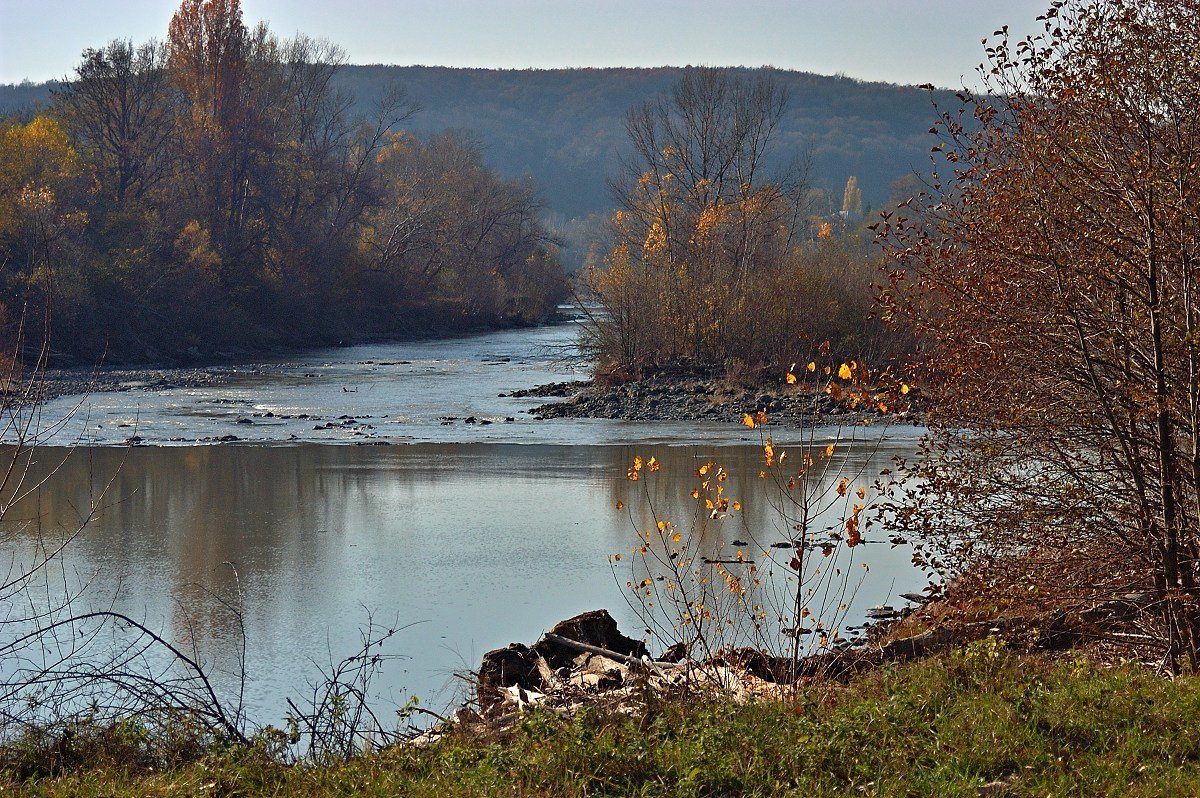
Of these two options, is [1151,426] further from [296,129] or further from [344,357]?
[296,129]

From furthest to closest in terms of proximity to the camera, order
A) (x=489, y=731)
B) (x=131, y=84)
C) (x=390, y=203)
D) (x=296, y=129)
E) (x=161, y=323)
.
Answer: (x=390, y=203) → (x=296, y=129) → (x=131, y=84) → (x=161, y=323) → (x=489, y=731)

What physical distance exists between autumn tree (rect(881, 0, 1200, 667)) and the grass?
119cm

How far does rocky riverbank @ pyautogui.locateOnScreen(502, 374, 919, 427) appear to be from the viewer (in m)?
27.9

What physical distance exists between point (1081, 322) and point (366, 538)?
9.26 meters

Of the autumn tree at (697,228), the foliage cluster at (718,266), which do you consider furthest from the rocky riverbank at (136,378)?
the autumn tree at (697,228)

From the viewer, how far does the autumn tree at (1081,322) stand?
21.7 feet

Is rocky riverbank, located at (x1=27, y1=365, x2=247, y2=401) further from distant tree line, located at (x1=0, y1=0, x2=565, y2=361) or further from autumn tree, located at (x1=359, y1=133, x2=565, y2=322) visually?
autumn tree, located at (x1=359, y1=133, x2=565, y2=322)

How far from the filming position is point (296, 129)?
6456cm

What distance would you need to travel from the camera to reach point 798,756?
5145mm

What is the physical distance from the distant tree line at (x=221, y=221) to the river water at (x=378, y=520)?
1402 cm

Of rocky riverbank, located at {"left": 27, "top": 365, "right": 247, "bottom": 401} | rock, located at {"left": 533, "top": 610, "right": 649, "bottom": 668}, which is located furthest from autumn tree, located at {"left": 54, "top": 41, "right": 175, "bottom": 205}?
rock, located at {"left": 533, "top": 610, "right": 649, "bottom": 668}

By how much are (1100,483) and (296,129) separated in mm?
61578

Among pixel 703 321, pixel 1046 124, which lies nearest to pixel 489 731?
pixel 1046 124

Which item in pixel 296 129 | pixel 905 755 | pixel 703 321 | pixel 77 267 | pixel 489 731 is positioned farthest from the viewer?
pixel 296 129
